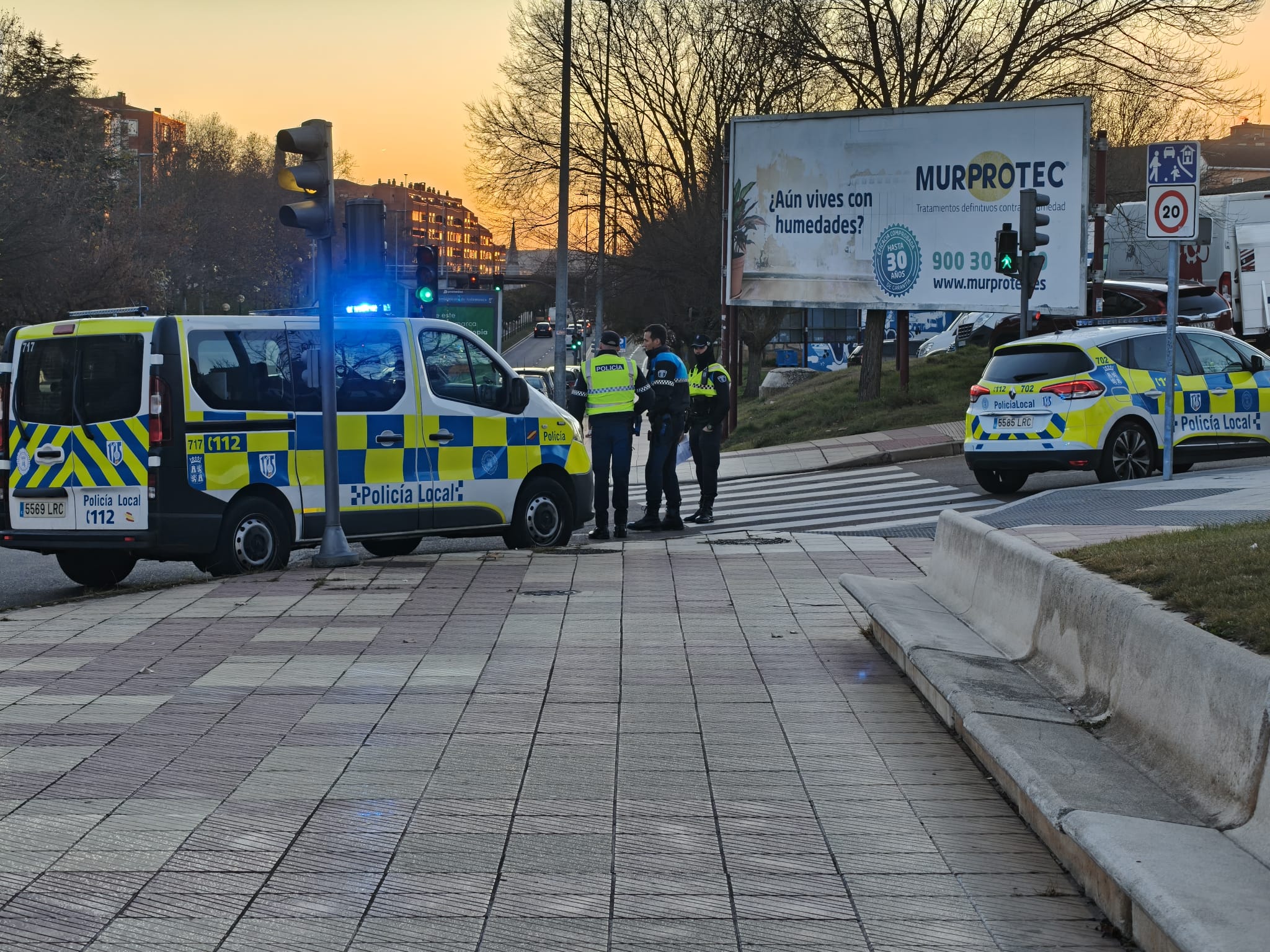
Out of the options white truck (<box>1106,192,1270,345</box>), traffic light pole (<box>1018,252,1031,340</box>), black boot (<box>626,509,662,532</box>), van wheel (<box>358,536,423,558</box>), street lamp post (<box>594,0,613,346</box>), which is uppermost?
street lamp post (<box>594,0,613,346</box>)

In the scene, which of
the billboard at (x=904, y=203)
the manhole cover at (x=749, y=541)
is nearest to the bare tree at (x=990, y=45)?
the billboard at (x=904, y=203)

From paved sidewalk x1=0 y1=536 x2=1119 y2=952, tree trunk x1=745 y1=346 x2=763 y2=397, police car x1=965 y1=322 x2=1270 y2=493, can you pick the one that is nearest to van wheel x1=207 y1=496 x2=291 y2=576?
paved sidewalk x1=0 y1=536 x2=1119 y2=952

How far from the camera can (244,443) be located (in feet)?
35.8

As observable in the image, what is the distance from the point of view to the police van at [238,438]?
10500 mm

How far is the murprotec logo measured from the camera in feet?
84.4

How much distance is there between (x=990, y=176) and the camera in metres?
26.2

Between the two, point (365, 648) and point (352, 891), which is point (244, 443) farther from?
point (352, 891)

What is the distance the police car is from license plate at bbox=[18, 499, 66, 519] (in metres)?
8.50

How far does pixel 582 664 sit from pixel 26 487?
5.13m

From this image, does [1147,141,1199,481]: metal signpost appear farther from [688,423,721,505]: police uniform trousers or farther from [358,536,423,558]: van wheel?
[358,536,423,558]: van wheel

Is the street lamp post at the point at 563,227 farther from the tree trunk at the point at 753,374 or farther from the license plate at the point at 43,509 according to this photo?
the tree trunk at the point at 753,374

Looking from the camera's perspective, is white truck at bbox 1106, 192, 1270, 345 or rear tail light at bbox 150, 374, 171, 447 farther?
white truck at bbox 1106, 192, 1270, 345

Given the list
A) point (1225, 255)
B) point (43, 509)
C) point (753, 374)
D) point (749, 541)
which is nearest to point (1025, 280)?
point (749, 541)

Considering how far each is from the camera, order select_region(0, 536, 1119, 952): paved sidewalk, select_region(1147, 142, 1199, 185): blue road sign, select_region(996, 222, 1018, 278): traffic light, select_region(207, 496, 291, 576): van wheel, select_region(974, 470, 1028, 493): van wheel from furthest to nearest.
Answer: select_region(996, 222, 1018, 278): traffic light
select_region(974, 470, 1028, 493): van wheel
select_region(1147, 142, 1199, 185): blue road sign
select_region(207, 496, 291, 576): van wheel
select_region(0, 536, 1119, 952): paved sidewalk
